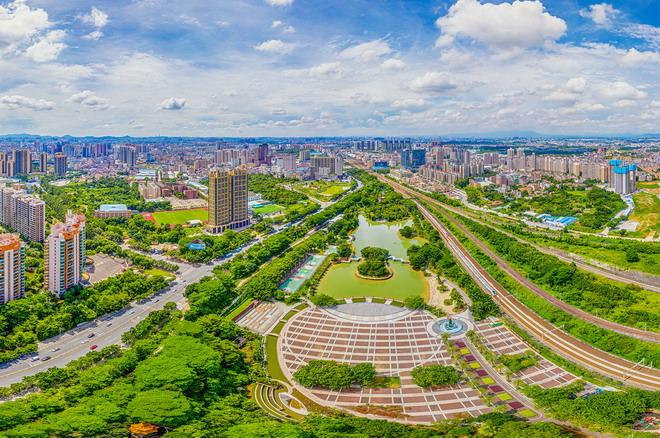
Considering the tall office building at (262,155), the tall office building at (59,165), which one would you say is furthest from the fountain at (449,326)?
the tall office building at (262,155)

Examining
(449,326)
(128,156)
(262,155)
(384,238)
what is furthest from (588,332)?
(128,156)

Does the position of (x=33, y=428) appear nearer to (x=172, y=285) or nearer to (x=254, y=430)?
(x=254, y=430)

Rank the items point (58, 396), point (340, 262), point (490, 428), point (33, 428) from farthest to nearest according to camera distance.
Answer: point (340, 262), point (58, 396), point (490, 428), point (33, 428)

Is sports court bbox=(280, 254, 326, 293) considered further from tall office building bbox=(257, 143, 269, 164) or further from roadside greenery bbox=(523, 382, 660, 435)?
tall office building bbox=(257, 143, 269, 164)

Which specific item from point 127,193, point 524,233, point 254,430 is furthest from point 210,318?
point 127,193

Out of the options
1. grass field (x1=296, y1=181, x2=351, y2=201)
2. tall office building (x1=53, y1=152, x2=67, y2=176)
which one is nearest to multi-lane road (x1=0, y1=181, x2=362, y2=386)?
grass field (x1=296, y1=181, x2=351, y2=201)
